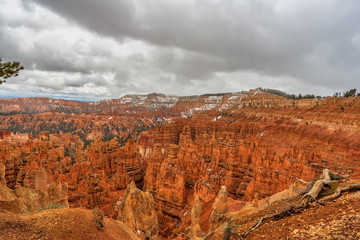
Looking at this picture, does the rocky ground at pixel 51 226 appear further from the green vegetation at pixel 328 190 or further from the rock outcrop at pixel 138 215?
the green vegetation at pixel 328 190

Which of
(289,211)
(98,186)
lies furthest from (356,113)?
(98,186)

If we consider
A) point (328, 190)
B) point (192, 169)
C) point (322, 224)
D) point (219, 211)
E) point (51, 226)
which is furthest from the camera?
point (192, 169)

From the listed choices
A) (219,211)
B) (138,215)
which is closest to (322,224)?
(219,211)

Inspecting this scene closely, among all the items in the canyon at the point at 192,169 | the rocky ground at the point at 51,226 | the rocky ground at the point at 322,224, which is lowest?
the canyon at the point at 192,169

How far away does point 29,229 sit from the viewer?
6.08m

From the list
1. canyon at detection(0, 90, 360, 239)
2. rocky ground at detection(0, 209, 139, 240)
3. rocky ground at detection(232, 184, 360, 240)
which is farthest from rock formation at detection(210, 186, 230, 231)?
rocky ground at detection(0, 209, 139, 240)

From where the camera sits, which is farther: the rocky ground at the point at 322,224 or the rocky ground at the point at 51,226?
the rocky ground at the point at 51,226

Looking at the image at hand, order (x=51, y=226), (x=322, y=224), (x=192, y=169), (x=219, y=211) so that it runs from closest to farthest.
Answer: (x=322, y=224), (x=51, y=226), (x=219, y=211), (x=192, y=169)

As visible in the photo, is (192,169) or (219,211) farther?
(192,169)

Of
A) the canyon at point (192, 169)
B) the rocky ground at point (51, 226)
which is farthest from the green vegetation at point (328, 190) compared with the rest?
the rocky ground at point (51, 226)

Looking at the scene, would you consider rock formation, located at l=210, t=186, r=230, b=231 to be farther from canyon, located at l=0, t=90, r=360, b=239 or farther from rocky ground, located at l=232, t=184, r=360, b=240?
rocky ground, located at l=232, t=184, r=360, b=240

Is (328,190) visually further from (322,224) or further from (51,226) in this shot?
(51,226)

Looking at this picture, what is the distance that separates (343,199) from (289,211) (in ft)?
6.45

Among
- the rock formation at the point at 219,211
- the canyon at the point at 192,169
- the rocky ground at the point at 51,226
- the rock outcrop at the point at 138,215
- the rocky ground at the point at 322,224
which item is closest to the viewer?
the rocky ground at the point at 322,224
